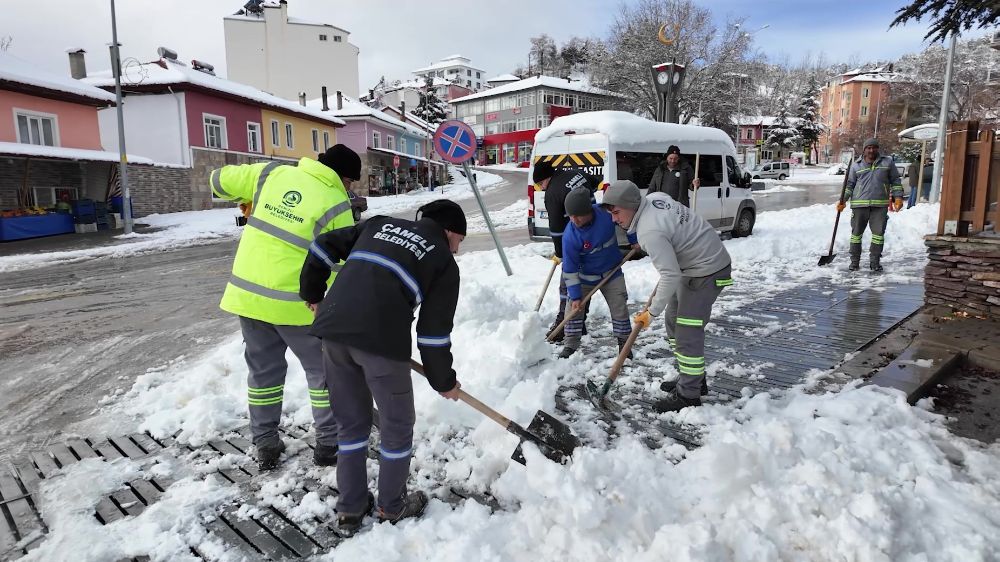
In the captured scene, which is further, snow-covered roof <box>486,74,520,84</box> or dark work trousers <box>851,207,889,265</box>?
snow-covered roof <box>486,74,520,84</box>

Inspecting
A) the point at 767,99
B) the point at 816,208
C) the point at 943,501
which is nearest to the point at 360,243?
the point at 943,501

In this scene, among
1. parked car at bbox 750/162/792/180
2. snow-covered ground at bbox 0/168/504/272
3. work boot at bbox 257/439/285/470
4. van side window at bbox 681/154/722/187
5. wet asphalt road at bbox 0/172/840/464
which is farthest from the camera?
parked car at bbox 750/162/792/180

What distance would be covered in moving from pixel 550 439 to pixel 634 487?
1.86ft

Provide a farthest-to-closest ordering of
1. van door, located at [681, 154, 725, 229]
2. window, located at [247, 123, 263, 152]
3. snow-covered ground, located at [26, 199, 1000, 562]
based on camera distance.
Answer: window, located at [247, 123, 263, 152] < van door, located at [681, 154, 725, 229] < snow-covered ground, located at [26, 199, 1000, 562]

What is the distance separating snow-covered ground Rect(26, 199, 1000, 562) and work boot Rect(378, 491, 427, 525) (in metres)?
0.06

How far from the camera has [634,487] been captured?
8.94 ft

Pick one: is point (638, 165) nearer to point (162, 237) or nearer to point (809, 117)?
point (162, 237)

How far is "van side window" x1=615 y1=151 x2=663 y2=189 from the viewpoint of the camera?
963cm

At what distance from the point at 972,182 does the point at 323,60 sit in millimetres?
53173

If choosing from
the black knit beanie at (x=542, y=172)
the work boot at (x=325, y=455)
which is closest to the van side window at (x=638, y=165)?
the black knit beanie at (x=542, y=172)

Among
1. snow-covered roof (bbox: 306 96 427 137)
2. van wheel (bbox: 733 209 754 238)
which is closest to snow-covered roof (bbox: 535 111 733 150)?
van wheel (bbox: 733 209 754 238)

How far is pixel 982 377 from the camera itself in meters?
4.34

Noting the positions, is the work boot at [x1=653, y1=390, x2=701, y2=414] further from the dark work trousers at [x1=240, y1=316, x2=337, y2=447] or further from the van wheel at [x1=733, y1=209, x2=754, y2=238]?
the van wheel at [x1=733, y1=209, x2=754, y2=238]

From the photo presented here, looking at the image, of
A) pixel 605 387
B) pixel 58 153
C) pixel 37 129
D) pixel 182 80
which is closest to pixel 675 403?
pixel 605 387
